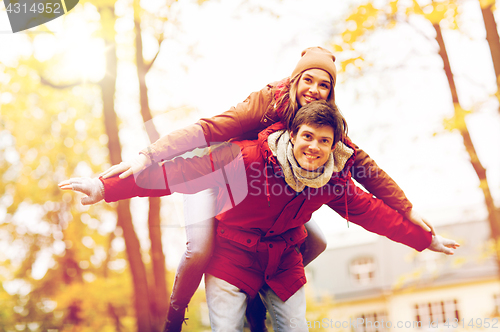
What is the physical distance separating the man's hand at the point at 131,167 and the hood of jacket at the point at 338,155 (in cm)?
47

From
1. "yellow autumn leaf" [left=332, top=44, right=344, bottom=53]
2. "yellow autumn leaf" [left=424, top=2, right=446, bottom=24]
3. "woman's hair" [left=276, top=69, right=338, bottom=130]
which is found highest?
"yellow autumn leaf" [left=424, top=2, right=446, bottom=24]

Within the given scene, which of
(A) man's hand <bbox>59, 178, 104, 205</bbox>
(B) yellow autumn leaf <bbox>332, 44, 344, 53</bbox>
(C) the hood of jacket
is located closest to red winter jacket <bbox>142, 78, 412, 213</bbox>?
(C) the hood of jacket

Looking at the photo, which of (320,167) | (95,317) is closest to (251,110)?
(320,167)

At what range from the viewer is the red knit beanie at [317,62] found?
1913 millimetres

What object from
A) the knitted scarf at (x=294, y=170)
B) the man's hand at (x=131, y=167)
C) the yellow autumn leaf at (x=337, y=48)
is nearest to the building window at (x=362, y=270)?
the yellow autumn leaf at (x=337, y=48)

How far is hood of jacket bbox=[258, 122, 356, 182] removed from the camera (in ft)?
5.64

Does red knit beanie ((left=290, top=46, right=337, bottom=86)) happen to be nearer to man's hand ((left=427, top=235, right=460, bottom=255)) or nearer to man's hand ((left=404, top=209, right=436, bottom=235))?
man's hand ((left=404, top=209, right=436, bottom=235))

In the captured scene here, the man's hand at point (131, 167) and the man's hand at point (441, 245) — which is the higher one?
the man's hand at point (131, 167)

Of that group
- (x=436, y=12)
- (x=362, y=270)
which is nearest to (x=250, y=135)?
(x=436, y=12)

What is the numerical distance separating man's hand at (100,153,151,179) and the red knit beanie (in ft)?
2.66

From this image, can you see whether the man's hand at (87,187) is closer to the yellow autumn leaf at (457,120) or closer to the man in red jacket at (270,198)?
the man in red jacket at (270,198)

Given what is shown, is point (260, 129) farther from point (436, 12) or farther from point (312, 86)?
point (436, 12)

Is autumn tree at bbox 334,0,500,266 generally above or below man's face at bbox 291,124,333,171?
above

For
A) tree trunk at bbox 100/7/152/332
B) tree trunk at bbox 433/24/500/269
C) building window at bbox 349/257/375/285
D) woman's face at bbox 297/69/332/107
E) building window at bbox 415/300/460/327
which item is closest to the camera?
woman's face at bbox 297/69/332/107
